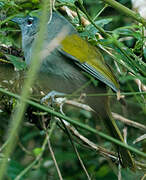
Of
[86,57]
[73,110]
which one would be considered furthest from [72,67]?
[73,110]

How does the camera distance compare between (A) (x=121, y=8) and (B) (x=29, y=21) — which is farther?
(B) (x=29, y=21)

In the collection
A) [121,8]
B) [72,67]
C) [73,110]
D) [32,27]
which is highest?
[121,8]

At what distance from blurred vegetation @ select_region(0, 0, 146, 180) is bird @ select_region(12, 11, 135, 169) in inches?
3.5

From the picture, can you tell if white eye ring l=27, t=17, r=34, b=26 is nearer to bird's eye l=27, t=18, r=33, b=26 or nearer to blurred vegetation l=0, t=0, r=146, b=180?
bird's eye l=27, t=18, r=33, b=26

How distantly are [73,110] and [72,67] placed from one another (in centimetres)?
121

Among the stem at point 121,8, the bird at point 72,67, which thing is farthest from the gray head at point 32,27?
the stem at point 121,8

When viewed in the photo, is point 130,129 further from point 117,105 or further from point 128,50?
point 128,50

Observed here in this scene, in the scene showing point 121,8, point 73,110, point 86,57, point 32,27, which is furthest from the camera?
point 73,110

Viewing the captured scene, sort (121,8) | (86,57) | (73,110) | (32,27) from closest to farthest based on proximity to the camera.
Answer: (121,8), (86,57), (32,27), (73,110)

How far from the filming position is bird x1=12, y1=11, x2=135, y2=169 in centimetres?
252

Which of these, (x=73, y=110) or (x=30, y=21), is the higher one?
(x=30, y=21)

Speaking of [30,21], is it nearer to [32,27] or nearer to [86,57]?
[32,27]

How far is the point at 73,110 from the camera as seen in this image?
3805 mm

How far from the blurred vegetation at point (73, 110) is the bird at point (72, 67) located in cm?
9
